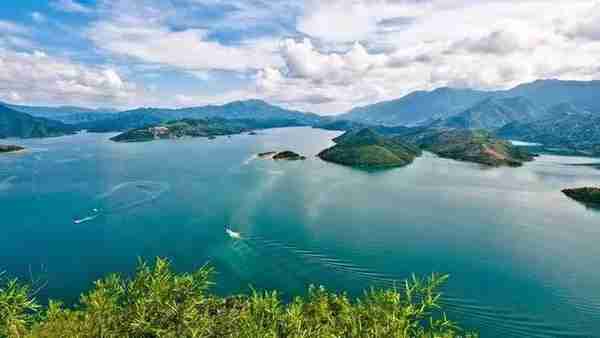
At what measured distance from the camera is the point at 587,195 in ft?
403

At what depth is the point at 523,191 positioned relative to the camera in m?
135

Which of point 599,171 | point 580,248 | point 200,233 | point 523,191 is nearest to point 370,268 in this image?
point 200,233

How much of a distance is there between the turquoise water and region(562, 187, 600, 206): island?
23.1 ft

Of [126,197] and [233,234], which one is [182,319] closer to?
[233,234]

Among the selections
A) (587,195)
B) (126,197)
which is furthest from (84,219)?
(587,195)

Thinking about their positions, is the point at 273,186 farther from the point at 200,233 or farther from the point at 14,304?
the point at 14,304

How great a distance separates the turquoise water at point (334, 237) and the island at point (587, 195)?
23.1ft

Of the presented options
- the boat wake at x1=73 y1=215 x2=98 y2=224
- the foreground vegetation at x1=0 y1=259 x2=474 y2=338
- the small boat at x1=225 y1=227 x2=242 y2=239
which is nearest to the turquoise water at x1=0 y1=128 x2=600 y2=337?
the boat wake at x1=73 y1=215 x2=98 y2=224

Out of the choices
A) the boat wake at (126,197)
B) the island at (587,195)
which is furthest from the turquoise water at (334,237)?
the island at (587,195)

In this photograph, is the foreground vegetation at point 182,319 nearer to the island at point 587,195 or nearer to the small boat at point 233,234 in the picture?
the small boat at point 233,234

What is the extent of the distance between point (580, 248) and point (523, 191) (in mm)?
63408

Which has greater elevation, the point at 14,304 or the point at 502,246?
the point at 14,304

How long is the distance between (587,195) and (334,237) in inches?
4086

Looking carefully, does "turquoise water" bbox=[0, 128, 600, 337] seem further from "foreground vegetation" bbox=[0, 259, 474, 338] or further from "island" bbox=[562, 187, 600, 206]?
"foreground vegetation" bbox=[0, 259, 474, 338]
